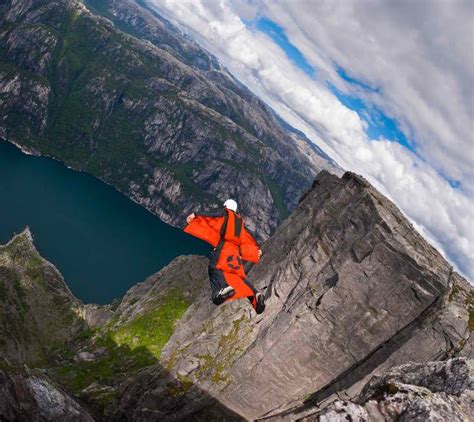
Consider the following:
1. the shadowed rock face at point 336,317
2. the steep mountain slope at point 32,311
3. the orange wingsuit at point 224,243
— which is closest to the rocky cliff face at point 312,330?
the shadowed rock face at point 336,317

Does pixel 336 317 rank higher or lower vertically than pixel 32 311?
higher

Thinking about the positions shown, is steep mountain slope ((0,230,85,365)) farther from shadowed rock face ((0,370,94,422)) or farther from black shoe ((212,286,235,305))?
black shoe ((212,286,235,305))

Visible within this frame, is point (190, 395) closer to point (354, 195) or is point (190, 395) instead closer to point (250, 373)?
point (250, 373)

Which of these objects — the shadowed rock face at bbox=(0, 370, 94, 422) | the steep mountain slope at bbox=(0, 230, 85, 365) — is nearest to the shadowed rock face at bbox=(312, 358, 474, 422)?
the shadowed rock face at bbox=(0, 370, 94, 422)

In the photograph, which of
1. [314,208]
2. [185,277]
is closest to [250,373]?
[314,208]

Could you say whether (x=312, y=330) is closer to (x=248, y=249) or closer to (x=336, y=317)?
(x=336, y=317)

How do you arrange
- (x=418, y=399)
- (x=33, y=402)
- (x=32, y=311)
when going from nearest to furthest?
(x=418, y=399), (x=33, y=402), (x=32, y=311)

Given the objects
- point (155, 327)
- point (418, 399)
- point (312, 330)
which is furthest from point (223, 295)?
point (155, 327)
